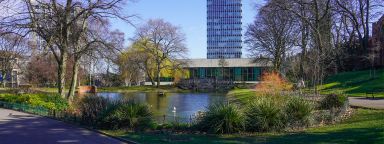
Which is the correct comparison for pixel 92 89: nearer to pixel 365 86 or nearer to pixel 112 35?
pixel 112 35

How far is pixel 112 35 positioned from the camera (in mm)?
49469

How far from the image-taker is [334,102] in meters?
23.2

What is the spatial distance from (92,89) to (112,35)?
80.9 ft

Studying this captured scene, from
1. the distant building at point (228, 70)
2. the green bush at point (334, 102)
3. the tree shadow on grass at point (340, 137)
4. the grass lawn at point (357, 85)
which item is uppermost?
the distant building at point (228, 70)

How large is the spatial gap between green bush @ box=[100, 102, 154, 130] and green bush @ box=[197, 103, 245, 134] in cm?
285

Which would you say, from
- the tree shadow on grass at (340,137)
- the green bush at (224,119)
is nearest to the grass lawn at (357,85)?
the green bush at (224,119)

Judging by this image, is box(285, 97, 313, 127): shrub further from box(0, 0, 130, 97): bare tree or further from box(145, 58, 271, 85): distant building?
box(145, 58, 271, 85): distant building

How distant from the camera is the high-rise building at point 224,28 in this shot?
144 meters

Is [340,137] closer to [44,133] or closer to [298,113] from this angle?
[298,113]

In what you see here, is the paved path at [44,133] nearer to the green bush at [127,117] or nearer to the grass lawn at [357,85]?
the green bush at [127,117]

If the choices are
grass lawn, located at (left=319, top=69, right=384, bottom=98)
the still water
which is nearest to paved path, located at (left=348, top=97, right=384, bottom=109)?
grass lawn, located at (left=319, top=69, right=384, bottom=98)

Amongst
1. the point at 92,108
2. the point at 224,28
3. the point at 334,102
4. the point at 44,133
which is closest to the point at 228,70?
the point at 224,28

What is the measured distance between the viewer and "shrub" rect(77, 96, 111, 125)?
67.8 ft

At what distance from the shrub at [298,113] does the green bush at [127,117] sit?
226 inches
